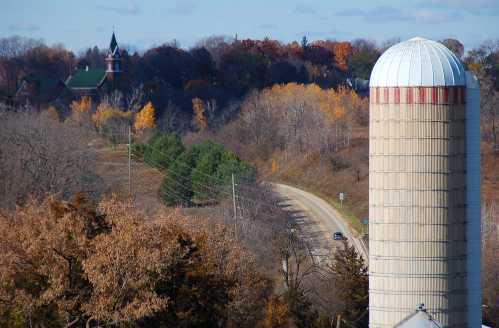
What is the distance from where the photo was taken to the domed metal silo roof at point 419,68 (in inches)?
802

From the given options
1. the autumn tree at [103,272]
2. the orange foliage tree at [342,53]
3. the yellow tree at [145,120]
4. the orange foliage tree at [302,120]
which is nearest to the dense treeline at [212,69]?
the orange foliage tree at [342,53]

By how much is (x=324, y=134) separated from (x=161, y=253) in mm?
39479

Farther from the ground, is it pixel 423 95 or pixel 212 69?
pixel 212 69

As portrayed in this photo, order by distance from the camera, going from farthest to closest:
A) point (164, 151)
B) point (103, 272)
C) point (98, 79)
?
point (98, 79) → point (164, 151) → point (103, 272)

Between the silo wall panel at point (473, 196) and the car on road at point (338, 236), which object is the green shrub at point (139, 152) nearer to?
the car on road at point (338, 236)

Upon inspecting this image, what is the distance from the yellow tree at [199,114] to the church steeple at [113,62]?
10.8 metres

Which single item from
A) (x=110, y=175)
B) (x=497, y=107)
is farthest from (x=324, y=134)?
(x=110, y=175)

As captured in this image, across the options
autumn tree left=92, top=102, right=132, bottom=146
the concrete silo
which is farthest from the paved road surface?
the concrete silo

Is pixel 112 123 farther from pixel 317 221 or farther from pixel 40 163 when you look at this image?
pixel 40 163

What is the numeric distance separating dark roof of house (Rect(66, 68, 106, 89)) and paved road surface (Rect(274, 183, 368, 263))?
3768 centimetres

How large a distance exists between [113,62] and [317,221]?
47.4 metres

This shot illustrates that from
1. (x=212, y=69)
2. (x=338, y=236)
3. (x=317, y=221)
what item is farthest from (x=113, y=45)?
(x=338, y=236)

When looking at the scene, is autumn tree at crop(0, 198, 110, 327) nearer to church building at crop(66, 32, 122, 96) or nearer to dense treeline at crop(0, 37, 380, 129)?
dense treeline at crop(0, 37, 380, 129)

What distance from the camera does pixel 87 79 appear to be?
89.7 metres
